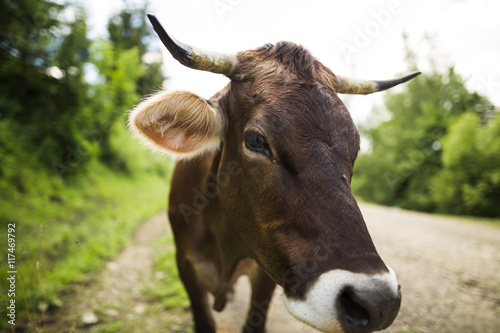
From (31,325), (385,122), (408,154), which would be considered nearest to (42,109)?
(31,325)

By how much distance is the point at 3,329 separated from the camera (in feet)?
8.85

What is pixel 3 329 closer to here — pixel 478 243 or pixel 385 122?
pixel 478 243

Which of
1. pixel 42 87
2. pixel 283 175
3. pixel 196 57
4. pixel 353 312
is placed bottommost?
pixel 42 87

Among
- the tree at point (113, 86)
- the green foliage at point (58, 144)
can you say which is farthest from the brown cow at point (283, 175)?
the tree at point (113, 86)

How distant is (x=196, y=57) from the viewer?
1918 millimetres

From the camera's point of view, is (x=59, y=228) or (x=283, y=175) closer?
(x=283, y=175)

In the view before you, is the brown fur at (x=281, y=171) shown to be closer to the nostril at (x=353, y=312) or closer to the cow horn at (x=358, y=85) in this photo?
the nostril at (x=353, y=312)

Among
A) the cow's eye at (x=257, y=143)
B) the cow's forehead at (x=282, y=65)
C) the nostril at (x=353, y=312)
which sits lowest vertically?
the nostril at (x=353, y=312)

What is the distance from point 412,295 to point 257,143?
148 inches

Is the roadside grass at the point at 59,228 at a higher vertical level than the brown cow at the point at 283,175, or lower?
lower

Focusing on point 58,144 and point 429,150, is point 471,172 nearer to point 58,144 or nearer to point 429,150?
point 429,150

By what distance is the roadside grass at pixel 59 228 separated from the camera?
331cm

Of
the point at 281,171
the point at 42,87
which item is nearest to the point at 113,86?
the point at 42,87

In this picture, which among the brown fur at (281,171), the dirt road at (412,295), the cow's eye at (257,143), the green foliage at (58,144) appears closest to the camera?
the brown fur at (281,171)
